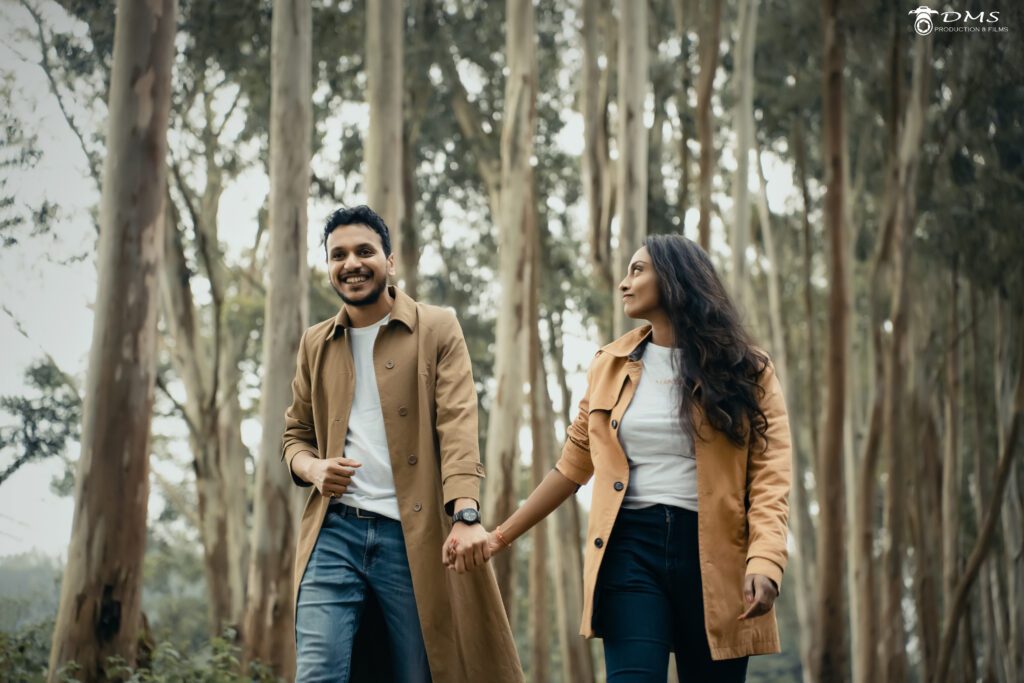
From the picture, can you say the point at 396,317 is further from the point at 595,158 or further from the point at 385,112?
the point at 595,158

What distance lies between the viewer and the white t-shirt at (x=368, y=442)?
3711 millimetres

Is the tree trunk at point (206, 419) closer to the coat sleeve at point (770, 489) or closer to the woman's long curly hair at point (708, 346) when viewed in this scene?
the woman's long curly hair at point (708, 346)

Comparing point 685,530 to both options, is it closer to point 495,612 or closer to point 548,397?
point 495,612

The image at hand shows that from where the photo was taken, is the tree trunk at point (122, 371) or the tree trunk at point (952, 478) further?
the tree trunk at point (952, 478)

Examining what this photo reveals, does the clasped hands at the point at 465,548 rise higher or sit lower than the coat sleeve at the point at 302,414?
lower

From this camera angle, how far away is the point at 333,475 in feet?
11.8

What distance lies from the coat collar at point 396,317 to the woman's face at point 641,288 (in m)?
0.66

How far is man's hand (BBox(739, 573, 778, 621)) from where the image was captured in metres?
3.35

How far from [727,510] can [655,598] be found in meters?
0.32

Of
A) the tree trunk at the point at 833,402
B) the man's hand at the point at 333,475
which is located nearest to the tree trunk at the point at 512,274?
the tree trunk at the point at 833,402

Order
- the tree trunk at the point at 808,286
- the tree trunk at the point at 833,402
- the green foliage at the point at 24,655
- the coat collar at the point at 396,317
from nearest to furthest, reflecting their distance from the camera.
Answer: the coat collar at the point at 396,317 < the green foliage at the point at 24,655 < the tree trunk at the point at 833,402 < the tree trunk at the point at 808,286

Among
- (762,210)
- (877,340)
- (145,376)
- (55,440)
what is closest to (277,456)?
(145,376)

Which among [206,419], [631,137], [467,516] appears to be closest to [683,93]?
[631,137]

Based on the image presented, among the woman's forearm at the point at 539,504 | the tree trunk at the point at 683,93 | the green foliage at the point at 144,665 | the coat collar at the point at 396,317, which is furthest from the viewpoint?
the tree trunk at the point at 683,93
